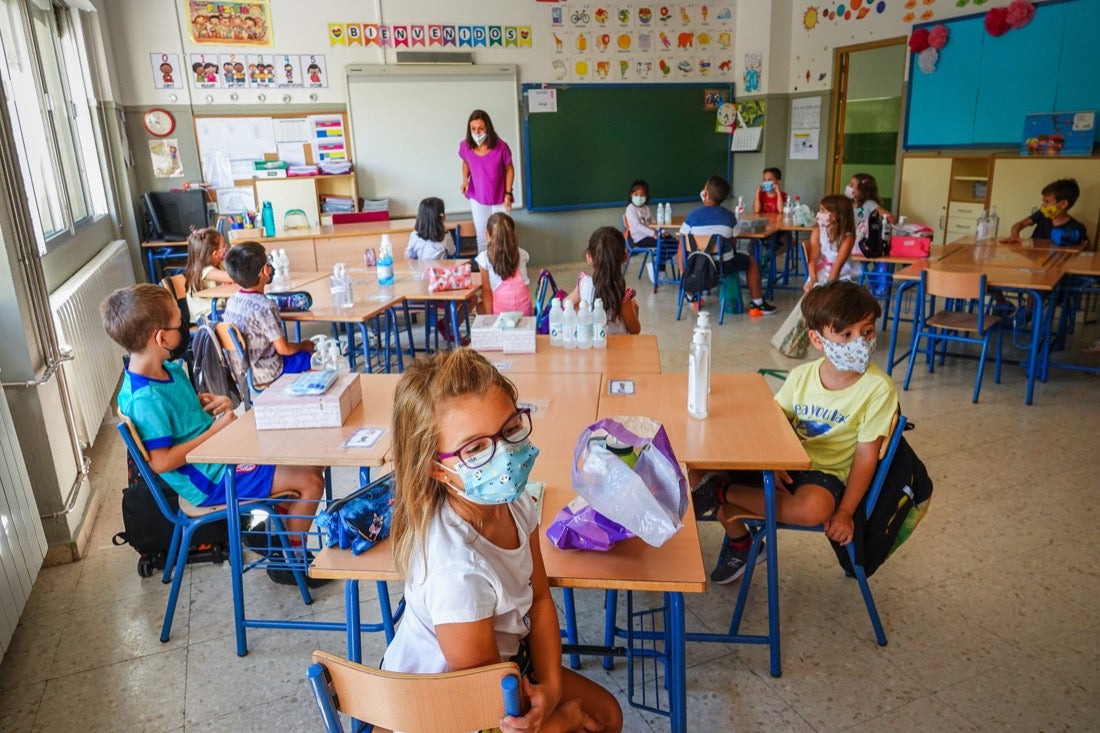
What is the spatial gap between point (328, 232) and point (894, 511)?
5340mm

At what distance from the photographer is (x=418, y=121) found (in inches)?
320

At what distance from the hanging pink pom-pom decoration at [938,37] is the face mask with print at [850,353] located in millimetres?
6053

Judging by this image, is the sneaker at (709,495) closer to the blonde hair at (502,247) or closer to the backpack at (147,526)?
the backpack at (147,526)

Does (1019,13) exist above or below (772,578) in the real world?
above

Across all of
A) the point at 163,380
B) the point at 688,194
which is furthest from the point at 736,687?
the point at 688,194

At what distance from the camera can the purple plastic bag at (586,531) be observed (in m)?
1.69

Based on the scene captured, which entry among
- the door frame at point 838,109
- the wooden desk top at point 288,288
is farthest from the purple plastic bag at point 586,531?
the door frame at point 838,109

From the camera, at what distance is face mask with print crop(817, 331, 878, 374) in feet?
7.51

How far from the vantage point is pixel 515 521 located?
5.09 ft

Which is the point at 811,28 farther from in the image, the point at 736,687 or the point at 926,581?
the point at 736,687

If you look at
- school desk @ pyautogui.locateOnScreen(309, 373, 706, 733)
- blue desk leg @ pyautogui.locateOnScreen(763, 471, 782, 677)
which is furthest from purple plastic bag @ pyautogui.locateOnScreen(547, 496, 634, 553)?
blue desk leg @ pyautogui.locateOnScreen(763, 471, 782, 677)

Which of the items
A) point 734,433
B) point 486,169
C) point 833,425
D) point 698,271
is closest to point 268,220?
point 486,169

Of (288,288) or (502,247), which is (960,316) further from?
(288,288)

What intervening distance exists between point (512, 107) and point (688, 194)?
2538 mm
